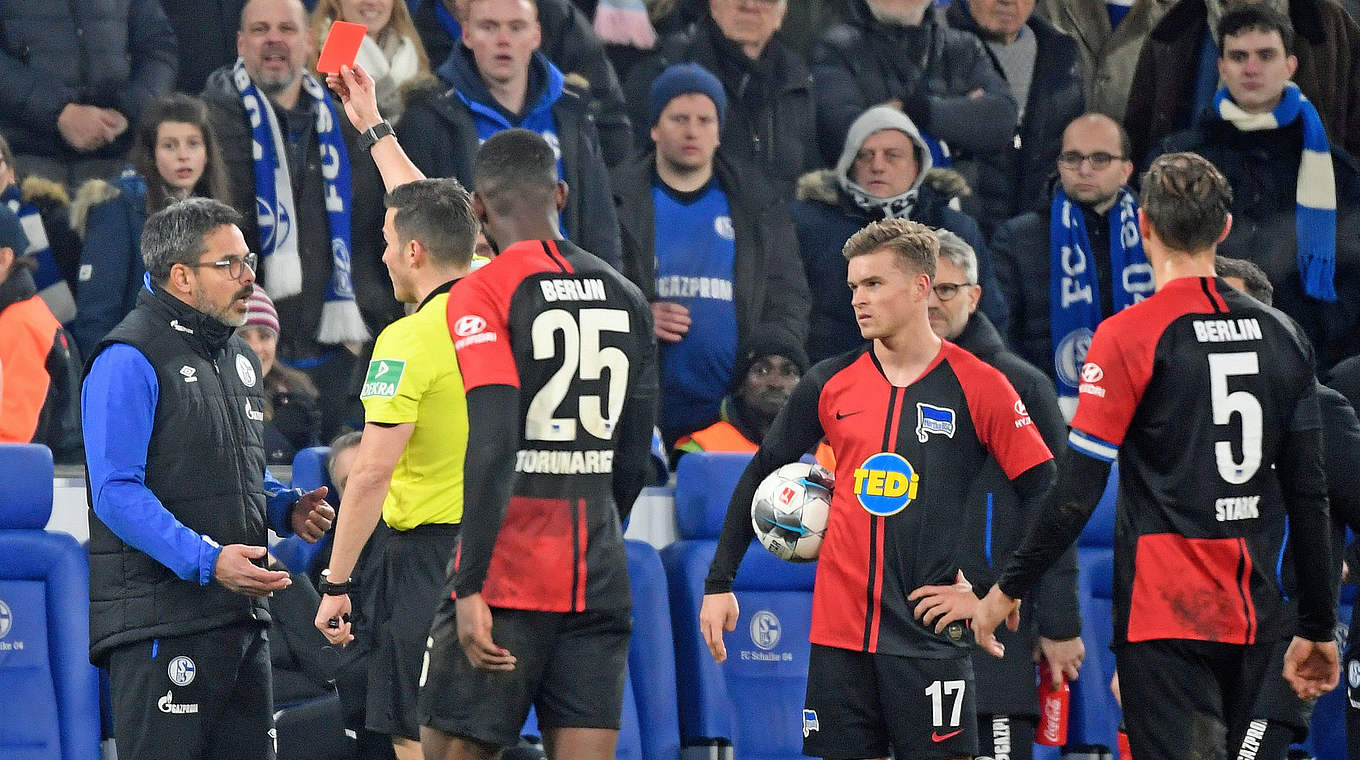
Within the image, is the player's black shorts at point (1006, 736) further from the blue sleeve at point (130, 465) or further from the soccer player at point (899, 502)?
the blue sleeve at point (130, 465)

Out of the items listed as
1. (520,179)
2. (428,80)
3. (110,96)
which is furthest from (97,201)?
(520,179)

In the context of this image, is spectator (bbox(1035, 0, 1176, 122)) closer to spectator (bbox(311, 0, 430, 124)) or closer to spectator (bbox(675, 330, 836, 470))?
spectator (bbox(675, 330, 836, 470))

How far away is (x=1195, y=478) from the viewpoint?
4574 mm

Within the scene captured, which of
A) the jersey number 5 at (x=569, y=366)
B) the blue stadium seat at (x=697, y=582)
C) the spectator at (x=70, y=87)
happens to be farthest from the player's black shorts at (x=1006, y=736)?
the spectator at (x=70, y=87)

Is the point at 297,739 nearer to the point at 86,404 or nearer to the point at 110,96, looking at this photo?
the point at 86,404

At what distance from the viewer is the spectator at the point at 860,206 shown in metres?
8.67

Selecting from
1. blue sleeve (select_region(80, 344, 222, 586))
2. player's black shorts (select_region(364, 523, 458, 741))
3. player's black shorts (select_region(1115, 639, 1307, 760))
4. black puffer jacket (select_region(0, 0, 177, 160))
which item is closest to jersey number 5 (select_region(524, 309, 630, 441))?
player's black shorts (select_region(364, 523, 458, 741))

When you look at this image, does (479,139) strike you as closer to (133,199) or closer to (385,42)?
(385,42)

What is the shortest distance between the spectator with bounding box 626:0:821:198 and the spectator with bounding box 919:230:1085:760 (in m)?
2.83

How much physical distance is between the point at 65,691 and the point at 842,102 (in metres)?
4.91

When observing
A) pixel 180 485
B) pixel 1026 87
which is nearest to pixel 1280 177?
pixel 1026 87

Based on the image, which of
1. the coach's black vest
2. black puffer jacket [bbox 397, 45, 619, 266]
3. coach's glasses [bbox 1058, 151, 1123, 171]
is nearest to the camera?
the coach's black vest

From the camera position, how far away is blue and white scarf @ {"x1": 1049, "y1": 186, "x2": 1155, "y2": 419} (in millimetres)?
8977

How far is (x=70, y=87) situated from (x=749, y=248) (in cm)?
321
